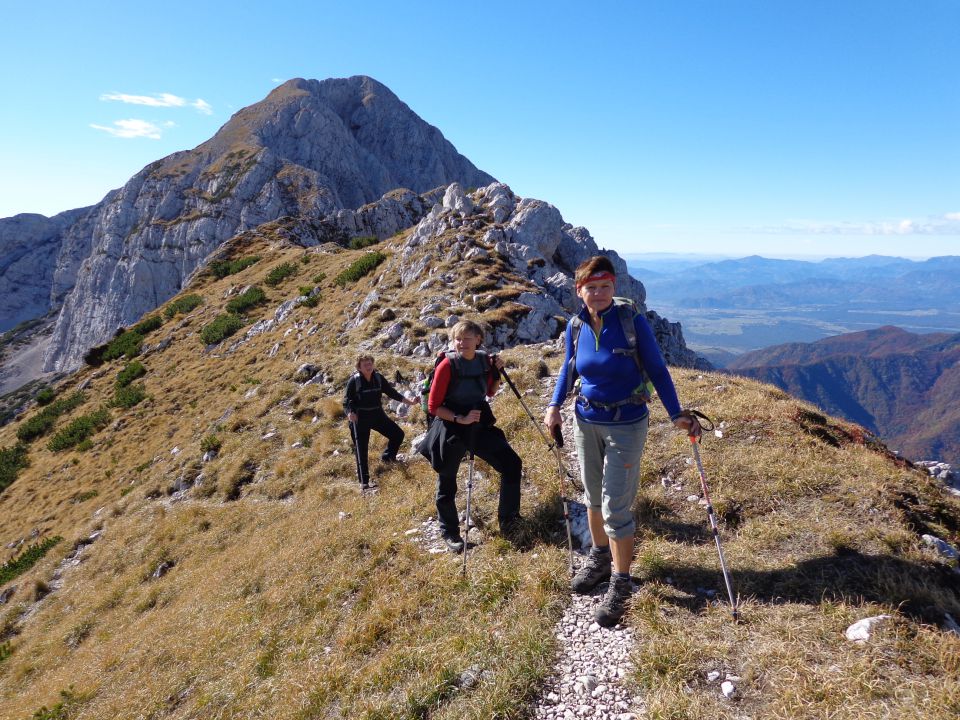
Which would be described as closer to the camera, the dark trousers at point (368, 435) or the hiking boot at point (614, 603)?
the hiking boot at point (614, 603)

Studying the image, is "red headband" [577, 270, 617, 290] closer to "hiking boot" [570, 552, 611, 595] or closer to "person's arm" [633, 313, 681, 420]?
"person's arm" [633, 313, 681, 420]

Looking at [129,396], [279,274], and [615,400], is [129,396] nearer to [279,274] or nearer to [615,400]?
[279,274]

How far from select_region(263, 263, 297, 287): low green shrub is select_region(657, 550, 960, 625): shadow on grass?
1593 inches

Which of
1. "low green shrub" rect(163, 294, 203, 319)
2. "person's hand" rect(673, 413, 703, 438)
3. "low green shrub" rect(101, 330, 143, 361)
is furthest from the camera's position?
"low green shrub" rect(163, 294, 203, 319)

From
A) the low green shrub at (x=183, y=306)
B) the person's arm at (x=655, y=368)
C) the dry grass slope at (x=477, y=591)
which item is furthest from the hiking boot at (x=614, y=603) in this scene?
the low green shrub at (x=183, y=306)

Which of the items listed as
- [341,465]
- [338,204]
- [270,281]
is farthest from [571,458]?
[338,204]

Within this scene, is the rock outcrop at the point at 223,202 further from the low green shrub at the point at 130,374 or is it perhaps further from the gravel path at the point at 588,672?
the gravel path at the point at 588,672

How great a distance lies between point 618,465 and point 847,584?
2870mm

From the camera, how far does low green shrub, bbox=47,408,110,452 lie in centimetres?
2652

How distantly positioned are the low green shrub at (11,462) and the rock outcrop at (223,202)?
39936mm

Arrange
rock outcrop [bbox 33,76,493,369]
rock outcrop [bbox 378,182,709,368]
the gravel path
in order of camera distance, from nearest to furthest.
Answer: the gravel path → rock outcrop [bbox 378,182,709,368] → rock outcrop [bbox 33,76,493,369]

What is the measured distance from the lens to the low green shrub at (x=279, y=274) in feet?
130

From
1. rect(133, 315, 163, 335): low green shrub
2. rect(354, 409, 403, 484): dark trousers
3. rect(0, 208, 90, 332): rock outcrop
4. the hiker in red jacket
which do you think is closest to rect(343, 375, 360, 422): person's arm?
rect(354, 409, 403, 484): dark trousers

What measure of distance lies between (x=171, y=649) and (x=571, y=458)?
26.8ft
